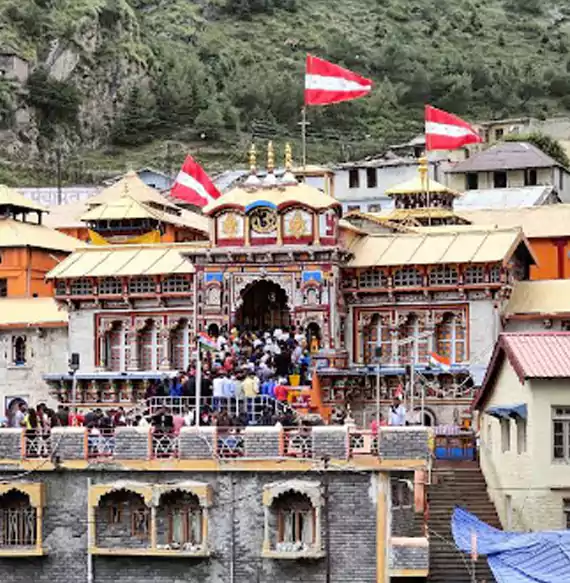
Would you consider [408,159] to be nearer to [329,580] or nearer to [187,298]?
[187,298]

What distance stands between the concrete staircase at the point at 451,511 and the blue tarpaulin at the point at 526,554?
1.38 meters

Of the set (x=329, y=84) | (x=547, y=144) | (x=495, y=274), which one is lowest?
(x=495, y=274)

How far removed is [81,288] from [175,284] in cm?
322

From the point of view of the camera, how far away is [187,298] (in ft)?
218

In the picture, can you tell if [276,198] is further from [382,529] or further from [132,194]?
[132,194]

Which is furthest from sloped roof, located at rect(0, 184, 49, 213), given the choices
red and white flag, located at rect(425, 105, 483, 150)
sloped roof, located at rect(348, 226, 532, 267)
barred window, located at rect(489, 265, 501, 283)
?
barred window, located at rect(489, 265, 501, 283)

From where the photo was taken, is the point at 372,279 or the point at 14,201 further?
the point at 14,201

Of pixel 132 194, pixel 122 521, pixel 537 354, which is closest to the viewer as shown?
pixel 122 521

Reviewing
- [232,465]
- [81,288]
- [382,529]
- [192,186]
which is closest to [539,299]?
[81,288]

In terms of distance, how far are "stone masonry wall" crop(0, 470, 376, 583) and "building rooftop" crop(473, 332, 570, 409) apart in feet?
15.3

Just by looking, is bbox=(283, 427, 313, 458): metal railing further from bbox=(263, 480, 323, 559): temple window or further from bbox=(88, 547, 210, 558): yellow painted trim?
bbox=(88, 547, 210, 558): yellow painted trim

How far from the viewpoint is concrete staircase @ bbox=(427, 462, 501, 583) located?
151 ft

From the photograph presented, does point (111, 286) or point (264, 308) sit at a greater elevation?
point (111, 286)

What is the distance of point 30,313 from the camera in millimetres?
70875
